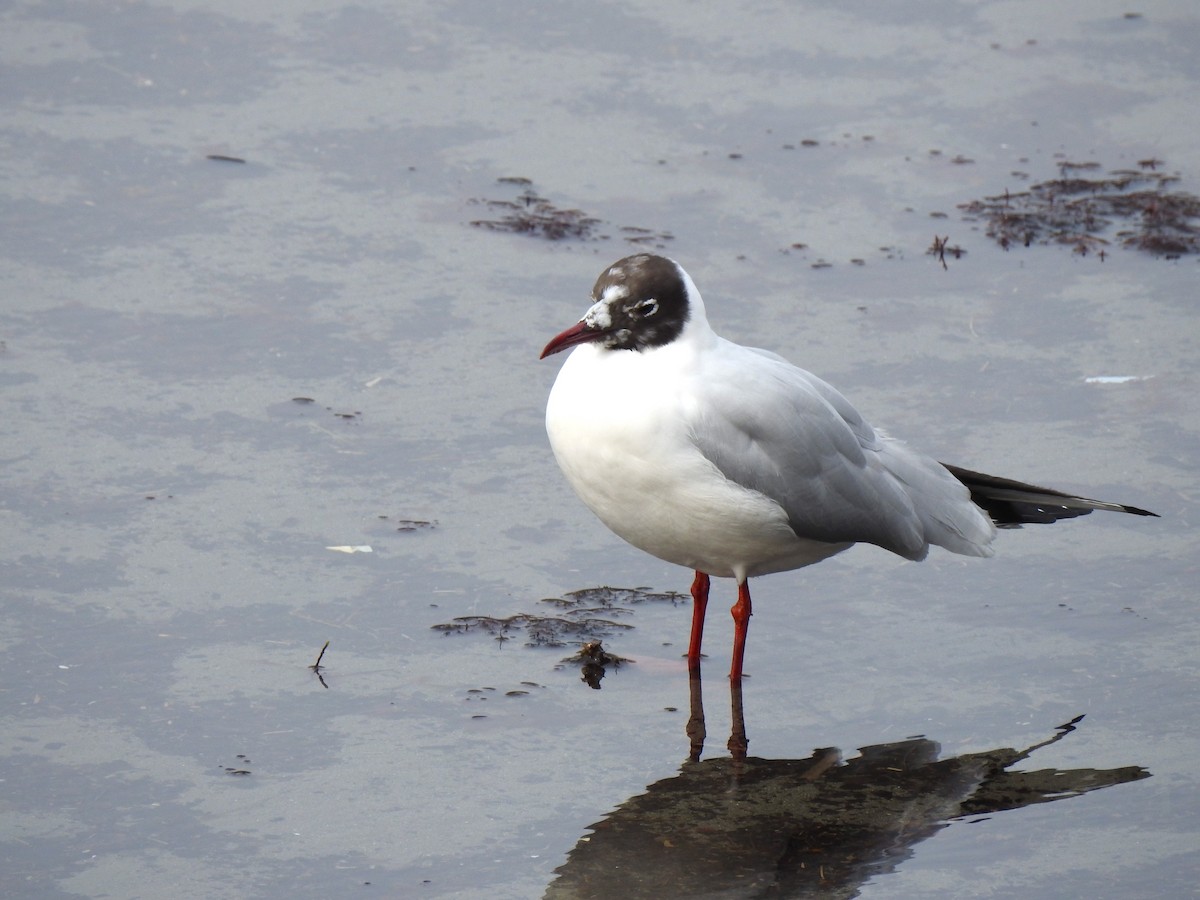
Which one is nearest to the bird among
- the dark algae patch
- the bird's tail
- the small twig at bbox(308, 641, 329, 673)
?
the bird's tail

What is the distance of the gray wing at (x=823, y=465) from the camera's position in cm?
576

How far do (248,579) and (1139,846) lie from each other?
9.99 feet

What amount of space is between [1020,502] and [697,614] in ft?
4.01

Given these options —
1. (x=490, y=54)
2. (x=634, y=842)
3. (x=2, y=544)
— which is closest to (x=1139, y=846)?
(x=634, y=842)

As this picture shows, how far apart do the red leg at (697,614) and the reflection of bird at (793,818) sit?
58 cm

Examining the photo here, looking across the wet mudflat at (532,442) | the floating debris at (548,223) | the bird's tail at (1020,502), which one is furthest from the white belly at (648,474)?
the floating debris at (548,223)

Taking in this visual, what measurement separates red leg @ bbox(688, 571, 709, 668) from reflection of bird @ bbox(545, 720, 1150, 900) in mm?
577

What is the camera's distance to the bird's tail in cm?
639

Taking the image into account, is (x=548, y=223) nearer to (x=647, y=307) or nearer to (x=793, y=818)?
(x=647, y=307)

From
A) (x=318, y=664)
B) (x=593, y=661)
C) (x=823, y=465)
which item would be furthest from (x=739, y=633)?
(x=318, y=664)

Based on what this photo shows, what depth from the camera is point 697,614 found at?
6.20m

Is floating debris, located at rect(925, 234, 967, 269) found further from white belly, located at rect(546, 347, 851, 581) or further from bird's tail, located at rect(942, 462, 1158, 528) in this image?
white belly, located at rect(546, 347, 851, 581)

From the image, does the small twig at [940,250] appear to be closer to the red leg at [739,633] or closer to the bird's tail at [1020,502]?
the bird's tail at [1020,502]

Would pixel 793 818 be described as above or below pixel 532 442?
below
